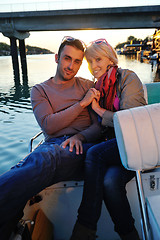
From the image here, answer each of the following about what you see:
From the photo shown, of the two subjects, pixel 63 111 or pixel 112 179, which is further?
pixel 63 111

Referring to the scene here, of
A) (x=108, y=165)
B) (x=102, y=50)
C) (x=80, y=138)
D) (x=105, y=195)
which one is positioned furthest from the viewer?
(x=102, y=50)

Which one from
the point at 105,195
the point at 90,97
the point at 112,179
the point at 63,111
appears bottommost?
the point at 105,195

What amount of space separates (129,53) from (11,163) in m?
90.7

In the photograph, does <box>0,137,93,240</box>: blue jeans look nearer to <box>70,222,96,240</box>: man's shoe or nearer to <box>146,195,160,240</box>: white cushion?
<box>70,222,96,240</box>: man's shoe

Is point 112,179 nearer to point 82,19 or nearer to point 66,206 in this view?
point 66,206

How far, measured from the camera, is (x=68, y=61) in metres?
2.27

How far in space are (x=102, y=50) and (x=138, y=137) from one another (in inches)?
45.7

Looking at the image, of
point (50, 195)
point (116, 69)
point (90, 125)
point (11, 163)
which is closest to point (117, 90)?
point (116, 69)

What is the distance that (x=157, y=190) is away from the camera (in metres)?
1.79

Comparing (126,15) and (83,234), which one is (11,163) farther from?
(126,15)

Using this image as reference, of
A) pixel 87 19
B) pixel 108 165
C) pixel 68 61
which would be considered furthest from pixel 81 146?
pixel 87 19

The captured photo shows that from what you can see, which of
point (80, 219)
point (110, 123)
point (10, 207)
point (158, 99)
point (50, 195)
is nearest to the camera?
point (10, 207)

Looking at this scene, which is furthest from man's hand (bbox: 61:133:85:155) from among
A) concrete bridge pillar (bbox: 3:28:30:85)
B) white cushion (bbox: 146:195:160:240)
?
concrete bridge pillar (bbox: 3:28:30:85)

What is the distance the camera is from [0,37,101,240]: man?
1.34m
